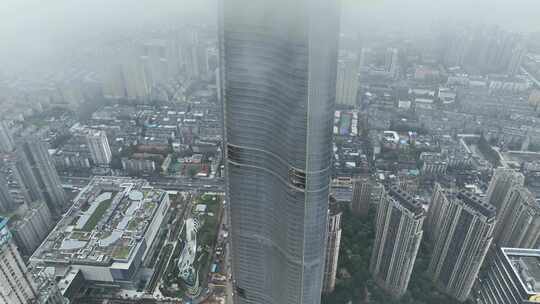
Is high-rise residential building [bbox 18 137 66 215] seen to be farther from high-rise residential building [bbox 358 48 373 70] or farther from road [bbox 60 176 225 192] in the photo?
high-rise residential building [bbox 358 48 373 70]

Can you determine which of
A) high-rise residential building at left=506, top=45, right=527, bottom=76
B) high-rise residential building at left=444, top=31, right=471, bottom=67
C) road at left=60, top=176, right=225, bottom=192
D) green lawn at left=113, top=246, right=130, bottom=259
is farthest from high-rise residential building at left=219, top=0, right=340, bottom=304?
high-rise residential building at left=444, top=31, right=471, bottom=67

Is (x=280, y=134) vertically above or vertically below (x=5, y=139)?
above

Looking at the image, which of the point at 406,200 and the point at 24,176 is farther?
the point at 24,176

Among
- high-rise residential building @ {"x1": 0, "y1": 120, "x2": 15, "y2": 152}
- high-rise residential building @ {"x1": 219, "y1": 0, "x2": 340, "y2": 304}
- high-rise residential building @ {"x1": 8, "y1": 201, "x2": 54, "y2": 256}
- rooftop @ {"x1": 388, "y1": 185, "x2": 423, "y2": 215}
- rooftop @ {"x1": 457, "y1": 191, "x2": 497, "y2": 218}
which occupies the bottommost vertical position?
high-rise residential building @ {"x1": 8, "y1": 201, "x2": 54, "y2": 256}

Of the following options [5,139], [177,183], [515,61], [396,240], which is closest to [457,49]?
[515,61]

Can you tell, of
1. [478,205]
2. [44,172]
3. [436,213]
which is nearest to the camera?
[478,205]

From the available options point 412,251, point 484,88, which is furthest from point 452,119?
point 412,251

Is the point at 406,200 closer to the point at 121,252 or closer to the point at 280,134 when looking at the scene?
the point at 280,134
